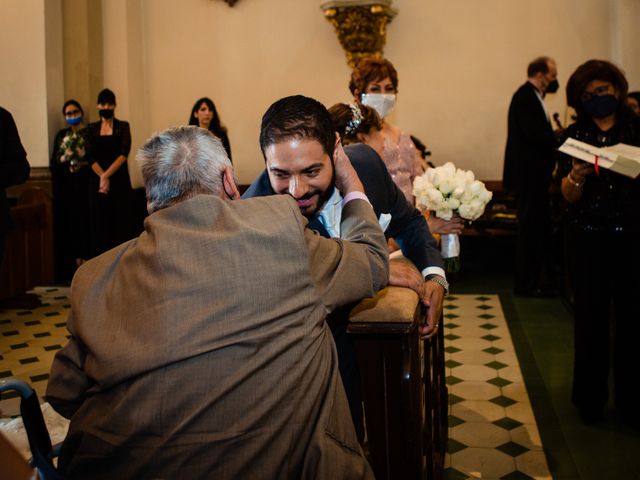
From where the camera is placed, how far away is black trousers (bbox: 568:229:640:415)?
395 centimetres

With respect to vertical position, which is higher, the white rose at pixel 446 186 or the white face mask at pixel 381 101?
the white face mask at pixel 381 101

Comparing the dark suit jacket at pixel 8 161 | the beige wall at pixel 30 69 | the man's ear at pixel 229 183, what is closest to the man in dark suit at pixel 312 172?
the man's ear at pixel 229 183

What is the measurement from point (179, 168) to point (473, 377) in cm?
375

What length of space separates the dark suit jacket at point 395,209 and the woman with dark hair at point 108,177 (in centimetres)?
612

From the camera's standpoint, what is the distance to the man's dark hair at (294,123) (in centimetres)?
239

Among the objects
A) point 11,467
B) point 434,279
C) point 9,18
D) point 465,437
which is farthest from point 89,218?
point 11,467

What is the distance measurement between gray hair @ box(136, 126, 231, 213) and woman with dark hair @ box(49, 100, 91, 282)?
23.7 ft

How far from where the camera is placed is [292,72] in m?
10.3

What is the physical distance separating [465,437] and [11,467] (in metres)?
3.68

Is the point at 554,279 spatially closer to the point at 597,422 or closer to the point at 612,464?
the point at 597,422

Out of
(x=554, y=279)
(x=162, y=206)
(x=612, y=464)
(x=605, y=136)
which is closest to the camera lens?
(x=162, y=206)

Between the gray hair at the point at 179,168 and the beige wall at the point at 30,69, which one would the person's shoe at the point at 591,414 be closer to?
the gray hair at the point at 179,168

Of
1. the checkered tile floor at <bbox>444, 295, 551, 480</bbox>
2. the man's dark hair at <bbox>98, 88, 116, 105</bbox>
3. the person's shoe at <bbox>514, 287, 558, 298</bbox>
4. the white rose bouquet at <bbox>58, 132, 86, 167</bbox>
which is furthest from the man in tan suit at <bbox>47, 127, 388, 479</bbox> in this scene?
the man's dark hair at <bbox>98, 88, 116, 105</bbox>

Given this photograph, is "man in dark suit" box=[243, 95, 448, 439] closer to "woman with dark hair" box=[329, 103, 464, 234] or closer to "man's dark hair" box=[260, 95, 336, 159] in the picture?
"man's dark hair" box=[260, 95, 336, 159]
